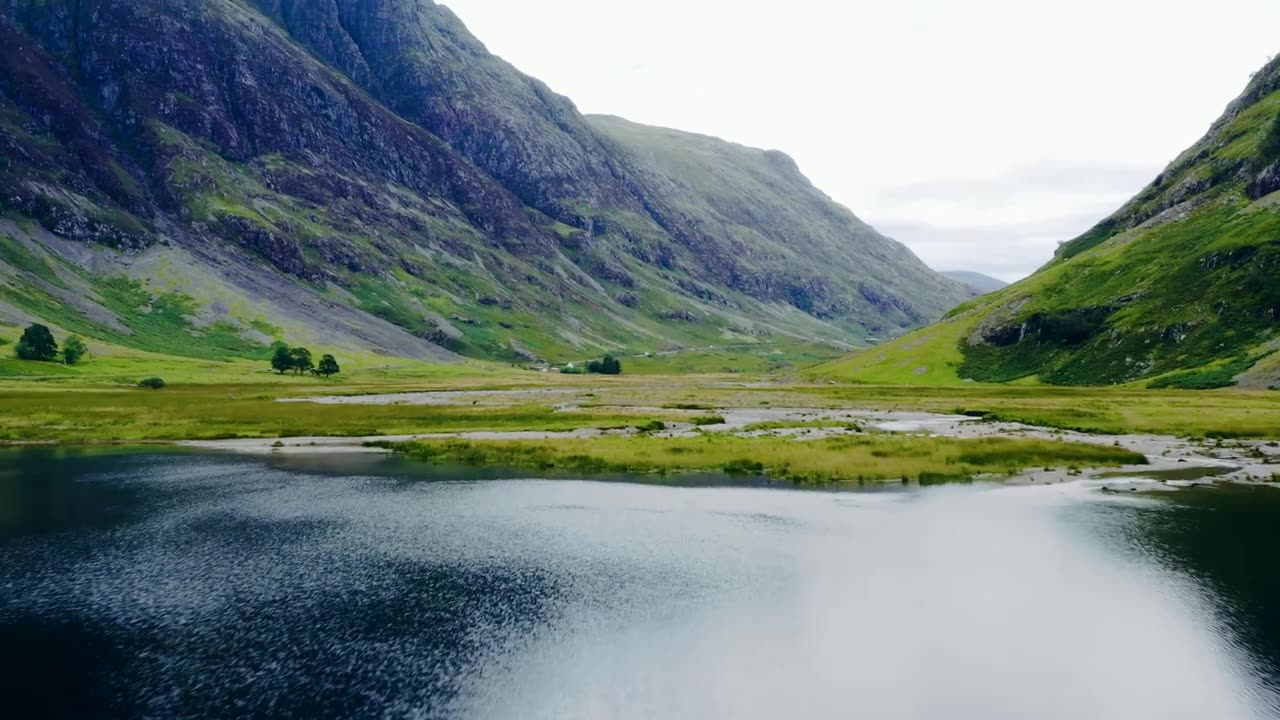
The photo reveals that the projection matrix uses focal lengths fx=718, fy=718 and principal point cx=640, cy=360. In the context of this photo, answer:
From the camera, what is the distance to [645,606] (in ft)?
126

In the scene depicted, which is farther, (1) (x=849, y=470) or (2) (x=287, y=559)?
(1) (x=849, y=470)

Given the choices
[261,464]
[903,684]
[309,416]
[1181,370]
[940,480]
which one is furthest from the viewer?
[1181,370]

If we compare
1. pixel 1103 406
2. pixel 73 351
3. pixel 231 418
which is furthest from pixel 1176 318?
pixel 73 351

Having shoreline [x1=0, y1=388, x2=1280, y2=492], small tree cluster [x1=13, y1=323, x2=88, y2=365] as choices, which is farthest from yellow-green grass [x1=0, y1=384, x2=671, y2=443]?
small tree cluster [x1=13, y1=323, x2=88, y2=365]

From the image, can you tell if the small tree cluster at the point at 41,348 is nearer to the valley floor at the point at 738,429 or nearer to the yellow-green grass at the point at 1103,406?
the valley floor at the point at 738,429

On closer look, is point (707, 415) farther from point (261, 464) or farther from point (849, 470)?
point (261, 464)

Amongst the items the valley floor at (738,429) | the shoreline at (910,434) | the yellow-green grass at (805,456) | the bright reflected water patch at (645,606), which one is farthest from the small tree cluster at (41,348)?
the bright reflected water patch at (645,606)

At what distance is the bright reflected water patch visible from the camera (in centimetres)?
2922

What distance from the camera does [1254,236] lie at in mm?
167750

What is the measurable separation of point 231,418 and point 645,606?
99.1 metres

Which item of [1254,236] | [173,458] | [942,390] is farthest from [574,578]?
[1254,236]

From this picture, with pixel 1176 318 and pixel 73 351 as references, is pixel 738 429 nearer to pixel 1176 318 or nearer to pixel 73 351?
pixel 1176 318

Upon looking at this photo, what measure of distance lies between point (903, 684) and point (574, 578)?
19.9 metres

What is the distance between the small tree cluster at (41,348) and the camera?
187 metres
